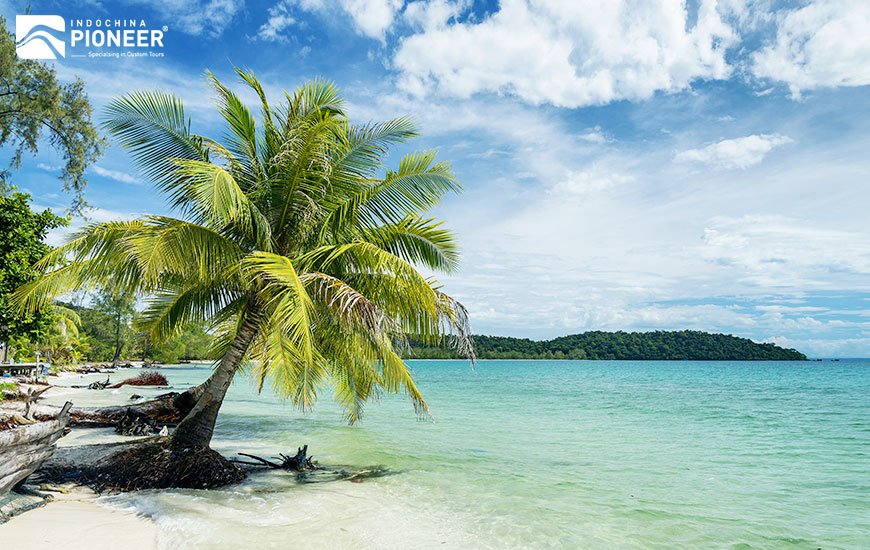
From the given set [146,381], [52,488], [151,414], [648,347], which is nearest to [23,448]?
[52,488]

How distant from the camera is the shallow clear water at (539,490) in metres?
7.08

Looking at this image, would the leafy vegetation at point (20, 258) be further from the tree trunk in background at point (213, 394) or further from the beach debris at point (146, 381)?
the beach debris at point (146, 381)

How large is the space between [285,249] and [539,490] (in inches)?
242

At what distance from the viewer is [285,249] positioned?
8.96 m

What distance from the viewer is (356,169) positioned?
9445 mm

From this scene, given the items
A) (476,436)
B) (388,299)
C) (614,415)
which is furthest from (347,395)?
(614,415)

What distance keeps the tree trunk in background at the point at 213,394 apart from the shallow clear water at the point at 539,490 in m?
1.06

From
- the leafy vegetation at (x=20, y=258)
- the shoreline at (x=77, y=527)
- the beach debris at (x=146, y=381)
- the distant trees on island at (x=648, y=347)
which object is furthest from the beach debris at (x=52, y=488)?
A: the distant trees on island at (x=648, y=347)

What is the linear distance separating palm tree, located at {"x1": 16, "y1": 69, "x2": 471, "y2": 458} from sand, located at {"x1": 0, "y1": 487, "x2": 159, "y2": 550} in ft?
6.95

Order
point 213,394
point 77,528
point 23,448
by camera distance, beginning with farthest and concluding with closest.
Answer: point 213,394 → point 23,448 → point 77,528

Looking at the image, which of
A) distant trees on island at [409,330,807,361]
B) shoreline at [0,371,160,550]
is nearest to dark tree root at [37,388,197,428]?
shoreline at [0,371,160,550]

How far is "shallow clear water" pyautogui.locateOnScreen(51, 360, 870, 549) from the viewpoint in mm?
7078

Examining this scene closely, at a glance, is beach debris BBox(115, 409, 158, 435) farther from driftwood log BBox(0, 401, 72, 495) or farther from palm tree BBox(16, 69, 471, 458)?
driftwood log BBox(0, 401, 72, 495)

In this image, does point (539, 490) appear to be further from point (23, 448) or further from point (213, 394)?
point (23, 448)
